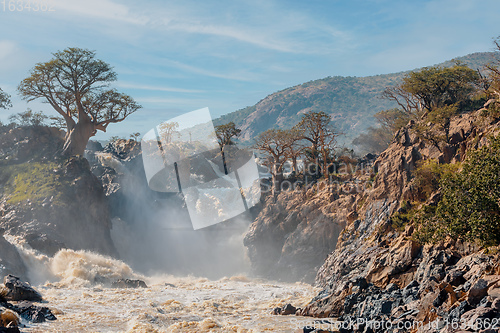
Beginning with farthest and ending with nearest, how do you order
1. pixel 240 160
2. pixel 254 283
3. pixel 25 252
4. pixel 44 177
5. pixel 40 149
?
pixel 240 160 → pixel 40 149 → pixel 44 177 → pixel 254 283 → pixel 25 252

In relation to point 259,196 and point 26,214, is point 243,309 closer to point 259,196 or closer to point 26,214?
point 259,196

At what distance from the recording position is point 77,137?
50.8m

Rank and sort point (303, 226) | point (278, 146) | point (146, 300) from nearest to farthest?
point (146, 300), point (303, 226), point (278, 146)

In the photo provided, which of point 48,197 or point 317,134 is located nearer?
point 48,197

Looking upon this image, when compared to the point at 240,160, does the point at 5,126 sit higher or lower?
higher

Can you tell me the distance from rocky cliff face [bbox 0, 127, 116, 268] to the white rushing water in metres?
2.67

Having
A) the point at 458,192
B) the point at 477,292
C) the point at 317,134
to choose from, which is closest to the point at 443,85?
the point at 317,134

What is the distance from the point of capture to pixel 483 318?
14.5 m

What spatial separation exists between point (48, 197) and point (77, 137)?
33.3 ft

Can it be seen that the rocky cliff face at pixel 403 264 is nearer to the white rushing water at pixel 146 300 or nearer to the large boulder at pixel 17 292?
the white rushing water at pixel 146 300

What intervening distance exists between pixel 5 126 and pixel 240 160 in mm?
34717

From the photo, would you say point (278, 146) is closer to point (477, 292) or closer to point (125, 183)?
point (125, 183)

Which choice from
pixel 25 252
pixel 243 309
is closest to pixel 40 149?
pixel 25 252

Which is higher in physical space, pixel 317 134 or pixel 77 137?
pixel 77 137
